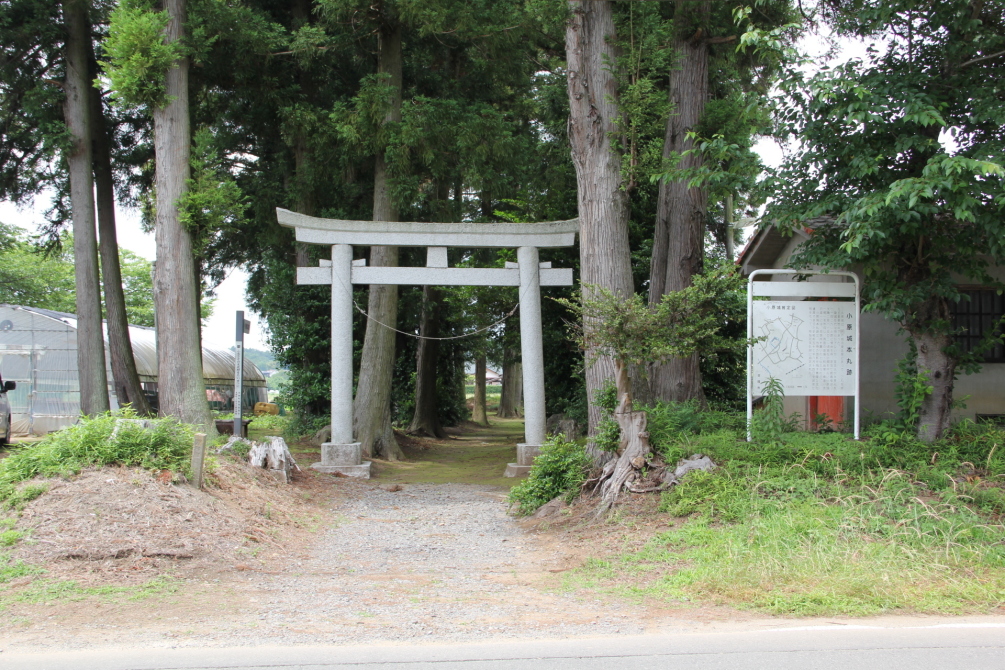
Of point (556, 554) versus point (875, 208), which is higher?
point (875, 208)

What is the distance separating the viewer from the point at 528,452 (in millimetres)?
14008

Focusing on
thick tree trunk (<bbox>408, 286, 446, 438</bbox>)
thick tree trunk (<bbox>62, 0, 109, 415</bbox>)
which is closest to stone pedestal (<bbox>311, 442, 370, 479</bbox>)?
thick tree trunk (<bbox>62, 0, 109, 415</bbox>)

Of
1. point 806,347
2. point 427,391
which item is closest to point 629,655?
point 806,347

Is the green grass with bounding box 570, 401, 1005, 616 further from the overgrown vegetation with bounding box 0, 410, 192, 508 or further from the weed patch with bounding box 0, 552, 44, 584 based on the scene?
the overgrown vegetation with bounding box 0, 410, 192, 508

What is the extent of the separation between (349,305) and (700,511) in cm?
811

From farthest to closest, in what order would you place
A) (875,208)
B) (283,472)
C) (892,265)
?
(283,472)
(892,265)
(875,208)

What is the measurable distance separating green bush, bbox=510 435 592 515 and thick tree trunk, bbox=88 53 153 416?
12.2 metres

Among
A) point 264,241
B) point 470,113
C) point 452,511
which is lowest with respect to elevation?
point 452,511

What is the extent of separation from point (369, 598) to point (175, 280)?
9355 mm

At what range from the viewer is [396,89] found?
15.9 metres

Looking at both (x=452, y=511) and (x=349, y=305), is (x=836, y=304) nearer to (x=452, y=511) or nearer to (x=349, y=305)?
(x=452, y=511)

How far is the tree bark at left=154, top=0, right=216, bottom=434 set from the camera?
45.2 feet

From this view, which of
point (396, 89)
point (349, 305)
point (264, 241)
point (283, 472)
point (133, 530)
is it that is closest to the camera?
point (133, 530)

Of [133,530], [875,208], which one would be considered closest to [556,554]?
[133,530]
